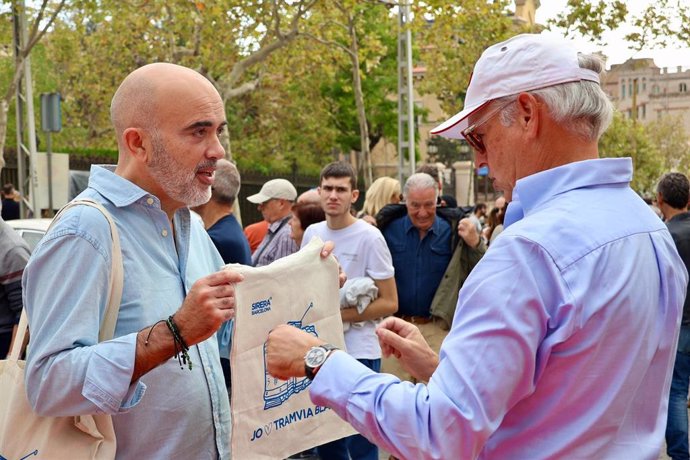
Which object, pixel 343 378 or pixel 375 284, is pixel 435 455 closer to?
pixel 343 378

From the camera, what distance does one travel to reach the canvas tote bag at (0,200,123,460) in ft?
8.51

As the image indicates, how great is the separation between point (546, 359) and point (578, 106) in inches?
23.8

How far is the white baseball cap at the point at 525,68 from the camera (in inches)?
86.9

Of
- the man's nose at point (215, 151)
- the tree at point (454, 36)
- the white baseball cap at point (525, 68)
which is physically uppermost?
the tree at point (454, 36)

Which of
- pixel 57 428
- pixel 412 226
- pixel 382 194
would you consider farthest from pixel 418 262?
pixel 57 428

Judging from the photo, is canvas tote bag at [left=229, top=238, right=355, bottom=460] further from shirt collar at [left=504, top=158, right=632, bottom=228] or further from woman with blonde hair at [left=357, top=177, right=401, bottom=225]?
woman with blonde hair at [left=357, top=177, right=401, bottom=225]

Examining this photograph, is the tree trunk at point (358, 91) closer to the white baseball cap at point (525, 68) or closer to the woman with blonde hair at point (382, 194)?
the woman with blonde hair at point (382, 194)

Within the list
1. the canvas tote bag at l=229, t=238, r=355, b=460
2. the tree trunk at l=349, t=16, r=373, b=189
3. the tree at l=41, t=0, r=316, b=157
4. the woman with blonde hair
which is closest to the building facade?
the tree trunk at l=349, t=16, r=373, b=189

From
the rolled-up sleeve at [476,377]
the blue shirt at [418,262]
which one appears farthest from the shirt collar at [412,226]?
the rolled-up sleeve at [476,377]

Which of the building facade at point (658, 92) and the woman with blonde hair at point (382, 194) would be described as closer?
the woman with blonde hair at point (382, 194)

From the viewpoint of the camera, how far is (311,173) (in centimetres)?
3862

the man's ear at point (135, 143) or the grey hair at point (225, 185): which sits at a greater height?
the man's ear at point (135, 143)

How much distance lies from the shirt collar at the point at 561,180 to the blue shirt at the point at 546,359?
1.6 inches

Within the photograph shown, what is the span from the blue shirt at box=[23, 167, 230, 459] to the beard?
0.22 feet
